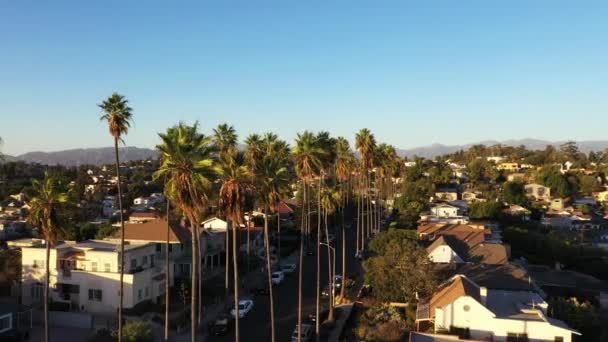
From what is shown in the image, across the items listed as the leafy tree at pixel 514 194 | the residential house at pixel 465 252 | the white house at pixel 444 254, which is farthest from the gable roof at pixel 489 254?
the leafy tree at pixel 514 194

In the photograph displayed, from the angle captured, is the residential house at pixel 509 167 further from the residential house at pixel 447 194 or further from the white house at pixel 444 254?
the white house at pixel 444 254

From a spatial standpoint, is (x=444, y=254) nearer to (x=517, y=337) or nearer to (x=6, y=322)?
(x=517, y=337)

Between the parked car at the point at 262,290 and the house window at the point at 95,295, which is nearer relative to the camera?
the house window at the point at 95,295

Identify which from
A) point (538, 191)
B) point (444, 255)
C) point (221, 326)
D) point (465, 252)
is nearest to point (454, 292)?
point (221, 326)

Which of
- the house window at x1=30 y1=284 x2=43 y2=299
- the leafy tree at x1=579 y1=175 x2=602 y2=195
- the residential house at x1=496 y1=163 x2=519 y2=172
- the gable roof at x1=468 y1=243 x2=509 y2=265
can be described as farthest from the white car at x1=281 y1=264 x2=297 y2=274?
the residential house at x1=496 y1=163 x2=519 y2=172

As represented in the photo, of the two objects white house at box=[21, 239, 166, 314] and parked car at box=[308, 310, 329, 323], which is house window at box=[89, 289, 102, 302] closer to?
white house at box=[21, 239, 166, 314]

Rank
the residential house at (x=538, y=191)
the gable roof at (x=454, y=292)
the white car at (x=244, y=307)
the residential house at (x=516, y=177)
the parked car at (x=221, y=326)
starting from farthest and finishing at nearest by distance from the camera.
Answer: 1. the residential house at (x=516, y=177)
2. the residential house at (x=538, y=191)
3. the white car at (x=244, y=307)
4. the parked car at (x=221, y=326)
5. the gable roof at (x=454, y=292)

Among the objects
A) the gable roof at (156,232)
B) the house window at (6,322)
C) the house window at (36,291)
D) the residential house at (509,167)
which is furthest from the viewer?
the residential house at (509,167)

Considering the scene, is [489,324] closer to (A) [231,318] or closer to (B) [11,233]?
(A) [231,318]

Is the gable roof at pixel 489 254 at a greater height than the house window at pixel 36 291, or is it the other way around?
the gable roof at pixel 489 254
